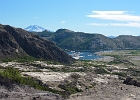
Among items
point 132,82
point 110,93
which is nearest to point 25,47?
point 132,82

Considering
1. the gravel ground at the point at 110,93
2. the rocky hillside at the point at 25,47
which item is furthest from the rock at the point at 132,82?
the rocky hillside at the point at 25,47

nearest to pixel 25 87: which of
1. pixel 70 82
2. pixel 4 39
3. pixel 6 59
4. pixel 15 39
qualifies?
pixel 70 82

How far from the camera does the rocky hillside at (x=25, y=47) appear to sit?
151 m

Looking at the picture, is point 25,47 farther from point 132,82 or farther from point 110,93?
point 110,93

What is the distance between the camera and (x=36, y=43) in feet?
561

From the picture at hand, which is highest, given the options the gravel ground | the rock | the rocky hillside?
the rocky hillside

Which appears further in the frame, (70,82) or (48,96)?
(70,82)

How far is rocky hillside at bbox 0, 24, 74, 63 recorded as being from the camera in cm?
15100

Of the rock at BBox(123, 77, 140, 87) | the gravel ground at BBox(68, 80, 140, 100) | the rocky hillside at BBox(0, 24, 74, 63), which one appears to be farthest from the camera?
the rocky hillside at BBox(0, 24, 74, 63)

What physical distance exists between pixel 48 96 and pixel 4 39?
9069 cm

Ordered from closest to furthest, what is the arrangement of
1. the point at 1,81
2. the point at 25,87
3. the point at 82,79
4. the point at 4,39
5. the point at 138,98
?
1. the point at 1,81
2. the point at 25,87
3. the point at 138,98
4. the point at 82,79
5. the point at 4,39

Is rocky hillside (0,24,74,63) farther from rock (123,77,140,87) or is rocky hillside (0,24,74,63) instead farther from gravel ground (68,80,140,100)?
rock (123,77,140,87)

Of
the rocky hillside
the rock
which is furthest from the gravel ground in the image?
the rocky hillside

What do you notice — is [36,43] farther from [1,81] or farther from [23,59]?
[1,81]
